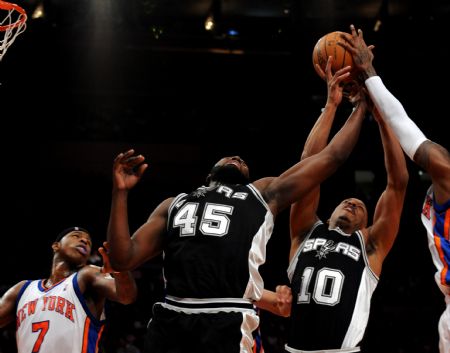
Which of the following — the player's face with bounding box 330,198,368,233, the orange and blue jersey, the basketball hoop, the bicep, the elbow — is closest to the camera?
the elbow

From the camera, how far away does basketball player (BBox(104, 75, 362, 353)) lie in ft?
10.9

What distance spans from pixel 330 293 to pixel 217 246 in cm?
123

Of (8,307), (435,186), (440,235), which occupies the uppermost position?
(435,186)

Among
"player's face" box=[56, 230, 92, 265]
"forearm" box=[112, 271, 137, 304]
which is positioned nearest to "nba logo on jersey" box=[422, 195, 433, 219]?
"forearm" box=[112, 271, 137, 304]

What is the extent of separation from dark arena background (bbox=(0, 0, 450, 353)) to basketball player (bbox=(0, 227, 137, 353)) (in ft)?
23.2

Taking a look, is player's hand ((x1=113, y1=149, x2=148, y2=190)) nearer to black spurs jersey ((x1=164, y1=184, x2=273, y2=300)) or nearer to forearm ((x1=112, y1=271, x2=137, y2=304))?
black spurs jersey ((x1=164, y1=184, x2=273, y2=300))

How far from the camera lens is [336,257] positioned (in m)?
4.48

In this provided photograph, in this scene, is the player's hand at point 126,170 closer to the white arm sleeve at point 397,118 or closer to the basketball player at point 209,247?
the basketball player at point 209,247

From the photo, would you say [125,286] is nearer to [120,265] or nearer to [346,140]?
[120,265]

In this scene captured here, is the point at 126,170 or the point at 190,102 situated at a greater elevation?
the point at 190,102

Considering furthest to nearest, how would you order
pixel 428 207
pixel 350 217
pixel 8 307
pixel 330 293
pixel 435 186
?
pixel 8 307, pixel 350 217, pixel 330 293, pixel 428 207, pixel 435 186

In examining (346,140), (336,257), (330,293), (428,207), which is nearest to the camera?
(428,207)

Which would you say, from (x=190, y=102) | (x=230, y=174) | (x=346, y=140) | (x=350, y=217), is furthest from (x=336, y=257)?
(x=190, y=102)

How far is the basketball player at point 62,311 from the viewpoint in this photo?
4.84 metres
